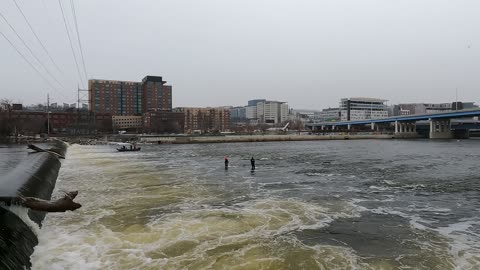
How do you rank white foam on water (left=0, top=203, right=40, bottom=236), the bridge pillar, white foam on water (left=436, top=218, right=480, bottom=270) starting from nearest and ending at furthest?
white foam on water (left=436, top=218, right=480, bottom=270)
white foam on water (left=0, top=203, right=40, bottom=236)
the bridge pillar

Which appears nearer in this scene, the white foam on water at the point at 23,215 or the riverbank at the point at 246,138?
the white foam on water at the point at 23,215

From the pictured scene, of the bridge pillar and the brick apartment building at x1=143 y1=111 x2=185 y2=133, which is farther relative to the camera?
the brick apartment building at x1=143 y1=111 x2=185 y2=133

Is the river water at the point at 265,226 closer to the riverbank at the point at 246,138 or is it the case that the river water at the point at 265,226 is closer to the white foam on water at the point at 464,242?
the white foam on water at the point at 464,242

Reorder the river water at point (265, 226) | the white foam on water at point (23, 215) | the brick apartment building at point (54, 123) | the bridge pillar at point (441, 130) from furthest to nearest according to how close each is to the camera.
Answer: the bridge pillar at point (441, 130) → the brick apartment building at point (54, 123) → the white foam on water at point (23, 215) → the river water at point (265, 226)

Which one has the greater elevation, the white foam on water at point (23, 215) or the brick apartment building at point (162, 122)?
the brick apartment building at point (162, 122)

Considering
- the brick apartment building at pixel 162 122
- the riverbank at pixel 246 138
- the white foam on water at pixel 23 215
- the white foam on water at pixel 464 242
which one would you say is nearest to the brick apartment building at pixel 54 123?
the brick apartment building at pixel 162 122

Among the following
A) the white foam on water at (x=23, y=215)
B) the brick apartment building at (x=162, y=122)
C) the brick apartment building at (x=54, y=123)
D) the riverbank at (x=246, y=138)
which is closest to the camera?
the white foam on water at (x=23, y=215)

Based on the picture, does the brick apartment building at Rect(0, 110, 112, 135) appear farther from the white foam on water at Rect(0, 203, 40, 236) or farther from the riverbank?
the white foam on water at Rect(0, 203, 40, 236)

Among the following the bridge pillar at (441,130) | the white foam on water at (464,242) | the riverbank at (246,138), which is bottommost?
the white foam on water at (464,242)

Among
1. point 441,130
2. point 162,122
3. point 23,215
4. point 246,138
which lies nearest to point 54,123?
point 162,122

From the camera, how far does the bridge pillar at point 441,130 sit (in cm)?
15038

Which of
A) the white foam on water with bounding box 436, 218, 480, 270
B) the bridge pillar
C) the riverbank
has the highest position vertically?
the bridge pillar

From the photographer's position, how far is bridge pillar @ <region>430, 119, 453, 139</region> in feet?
493

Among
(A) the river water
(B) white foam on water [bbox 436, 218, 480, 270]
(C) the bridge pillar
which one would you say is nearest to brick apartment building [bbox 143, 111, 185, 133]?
(C) the bridge pillar
